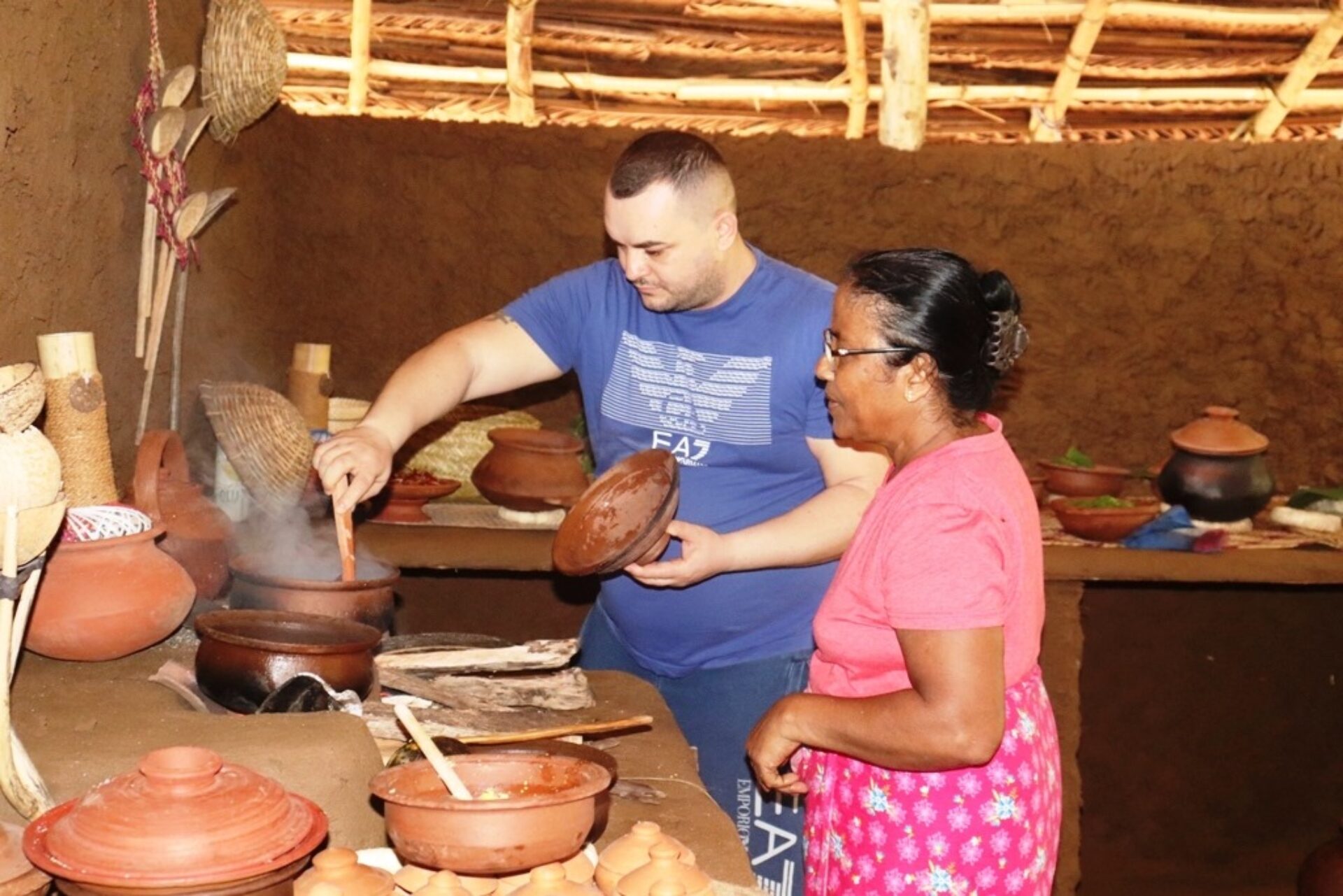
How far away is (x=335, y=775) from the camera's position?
2.37 m

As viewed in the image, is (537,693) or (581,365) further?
(581,365)

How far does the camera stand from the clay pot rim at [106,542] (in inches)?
109

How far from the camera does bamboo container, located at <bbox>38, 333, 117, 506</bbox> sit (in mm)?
3152

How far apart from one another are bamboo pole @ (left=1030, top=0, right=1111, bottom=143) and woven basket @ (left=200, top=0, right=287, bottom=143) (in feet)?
8.99

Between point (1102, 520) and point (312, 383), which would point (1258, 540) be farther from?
point (312, 383)

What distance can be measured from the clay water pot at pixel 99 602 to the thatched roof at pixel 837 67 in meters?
3.12

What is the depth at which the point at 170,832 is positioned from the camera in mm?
1815

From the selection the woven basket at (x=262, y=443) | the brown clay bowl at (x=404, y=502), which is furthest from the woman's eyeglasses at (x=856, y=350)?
the brown clay bowl at (x=404, y=502)

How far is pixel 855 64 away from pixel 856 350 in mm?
3763

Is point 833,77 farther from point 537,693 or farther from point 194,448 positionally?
point 537,693

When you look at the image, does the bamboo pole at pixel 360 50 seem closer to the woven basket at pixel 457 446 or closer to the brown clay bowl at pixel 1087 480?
the woven basket at pixel 457 446

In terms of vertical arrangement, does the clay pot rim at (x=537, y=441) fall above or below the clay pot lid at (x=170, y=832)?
above

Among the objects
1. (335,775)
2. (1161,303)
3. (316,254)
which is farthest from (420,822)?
(1161,303)

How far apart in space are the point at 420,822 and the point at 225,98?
3069mm
